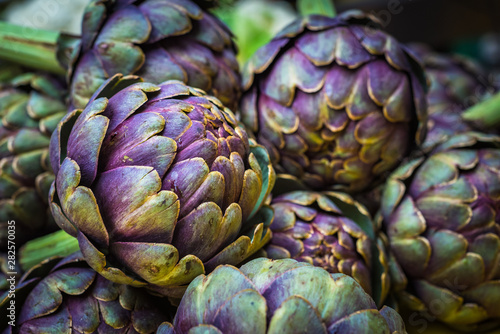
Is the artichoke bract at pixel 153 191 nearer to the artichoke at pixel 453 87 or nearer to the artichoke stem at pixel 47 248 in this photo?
the artichoke stem at pixel 47 248

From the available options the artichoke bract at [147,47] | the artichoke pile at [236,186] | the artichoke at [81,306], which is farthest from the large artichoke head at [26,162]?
the artichoke at [81,306]

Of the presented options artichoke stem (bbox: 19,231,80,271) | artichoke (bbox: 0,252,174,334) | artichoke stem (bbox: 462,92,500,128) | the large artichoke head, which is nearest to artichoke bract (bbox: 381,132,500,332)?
artichoke stem (bbox: 462,92,500,128)

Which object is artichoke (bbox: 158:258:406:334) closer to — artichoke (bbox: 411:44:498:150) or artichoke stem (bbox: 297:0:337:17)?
artichoke (bbox: 411:44:498:150)

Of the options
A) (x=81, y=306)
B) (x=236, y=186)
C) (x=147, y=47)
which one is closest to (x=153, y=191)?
(x=236, y=186)

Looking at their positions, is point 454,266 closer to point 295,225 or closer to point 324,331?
point 295,225

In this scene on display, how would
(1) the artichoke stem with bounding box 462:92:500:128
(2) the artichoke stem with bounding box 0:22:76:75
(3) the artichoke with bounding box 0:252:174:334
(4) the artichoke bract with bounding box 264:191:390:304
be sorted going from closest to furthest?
1. (3) the artichoke with bounding box 0:252:174:334
2. (4) the artichoke bract with bounding box 264:191:390:304
3. (2) the artichoke stem with bounding box 0:22:76:75
4. (1) the artichoke stem with bounding box 462:92:500:128

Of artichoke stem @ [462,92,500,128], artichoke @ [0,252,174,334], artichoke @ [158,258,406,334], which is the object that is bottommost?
artichoke @ [0,252,174,334]

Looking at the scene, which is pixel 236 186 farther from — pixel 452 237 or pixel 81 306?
pixel 452 237
